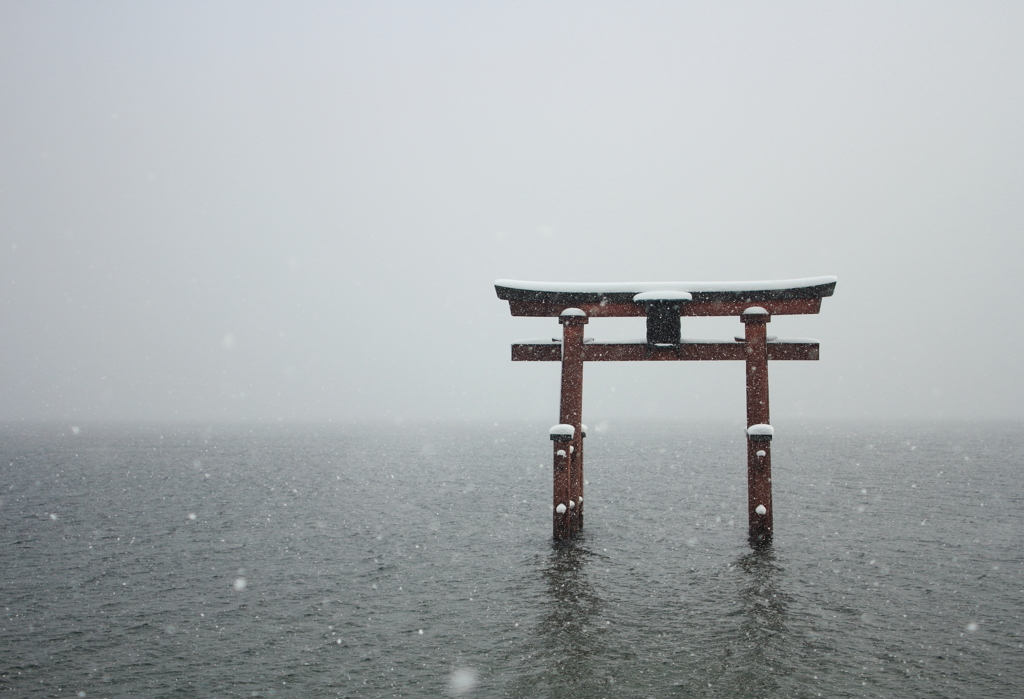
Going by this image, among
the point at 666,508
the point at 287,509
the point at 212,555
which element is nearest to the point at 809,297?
the point at 666,508

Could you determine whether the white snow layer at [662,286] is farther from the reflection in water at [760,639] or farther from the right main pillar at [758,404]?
the reflection in water at [760,639]

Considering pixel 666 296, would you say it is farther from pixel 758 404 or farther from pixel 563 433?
pixel 563 433

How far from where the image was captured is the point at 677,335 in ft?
35.0

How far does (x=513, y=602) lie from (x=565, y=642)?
1.77 meters

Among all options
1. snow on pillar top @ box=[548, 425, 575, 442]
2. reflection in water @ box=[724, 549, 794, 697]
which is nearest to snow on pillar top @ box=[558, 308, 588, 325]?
snow on pillar top @ box=[548, 425, 575, 442]

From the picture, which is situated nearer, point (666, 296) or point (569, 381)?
point (666, 296)

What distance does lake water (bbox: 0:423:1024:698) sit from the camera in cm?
600

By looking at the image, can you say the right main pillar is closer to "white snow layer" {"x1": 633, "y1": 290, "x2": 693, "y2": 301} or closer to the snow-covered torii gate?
the snow-covered torii gate

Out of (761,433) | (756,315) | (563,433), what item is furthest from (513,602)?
(756,315)

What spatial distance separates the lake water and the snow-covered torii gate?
1.55 metres

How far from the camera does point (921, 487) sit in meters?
25.5

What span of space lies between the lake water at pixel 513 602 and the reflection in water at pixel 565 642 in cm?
3

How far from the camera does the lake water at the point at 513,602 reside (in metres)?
6.00

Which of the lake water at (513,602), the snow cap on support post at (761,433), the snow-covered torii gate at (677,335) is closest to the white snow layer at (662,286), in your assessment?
the snow-covered torii gate at (677,335)
